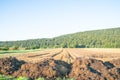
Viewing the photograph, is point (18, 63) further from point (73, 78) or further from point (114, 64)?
point (114, 64)

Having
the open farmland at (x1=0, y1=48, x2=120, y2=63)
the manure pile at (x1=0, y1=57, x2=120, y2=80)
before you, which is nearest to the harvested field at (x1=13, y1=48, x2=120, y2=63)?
the open farmland at (x1=0, y1=48, x2=120, y2=63)

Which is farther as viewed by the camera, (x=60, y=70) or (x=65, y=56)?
(x=65, y=56)

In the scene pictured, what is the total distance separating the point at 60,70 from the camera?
15633 millimetres

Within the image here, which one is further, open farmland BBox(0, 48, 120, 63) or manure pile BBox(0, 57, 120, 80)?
open farmland BBox(0, 48, 120, 63)

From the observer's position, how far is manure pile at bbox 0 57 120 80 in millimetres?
14633

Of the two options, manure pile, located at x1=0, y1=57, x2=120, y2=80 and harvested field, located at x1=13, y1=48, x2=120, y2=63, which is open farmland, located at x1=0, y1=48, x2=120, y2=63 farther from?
manure pile, located at x1=0, y1=57, x2=120, y2=80

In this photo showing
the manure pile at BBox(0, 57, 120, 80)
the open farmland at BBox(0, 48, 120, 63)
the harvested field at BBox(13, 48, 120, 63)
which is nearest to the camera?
the manure pile at BBox(0, 57, 120, 80)

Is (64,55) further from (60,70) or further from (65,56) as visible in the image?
(60,70)

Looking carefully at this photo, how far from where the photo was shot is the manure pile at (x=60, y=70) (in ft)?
48.0

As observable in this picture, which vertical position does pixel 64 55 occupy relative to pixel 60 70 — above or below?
above

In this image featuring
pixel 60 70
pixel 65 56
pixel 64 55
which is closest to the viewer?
pixel 60 70

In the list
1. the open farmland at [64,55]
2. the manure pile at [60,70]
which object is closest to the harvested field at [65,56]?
the open farmland at [64,55]

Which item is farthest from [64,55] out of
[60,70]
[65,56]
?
[60,70]

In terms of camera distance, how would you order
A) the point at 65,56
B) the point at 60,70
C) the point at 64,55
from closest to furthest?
the point at 60,70
the point at 65,56
the point at 64,55
